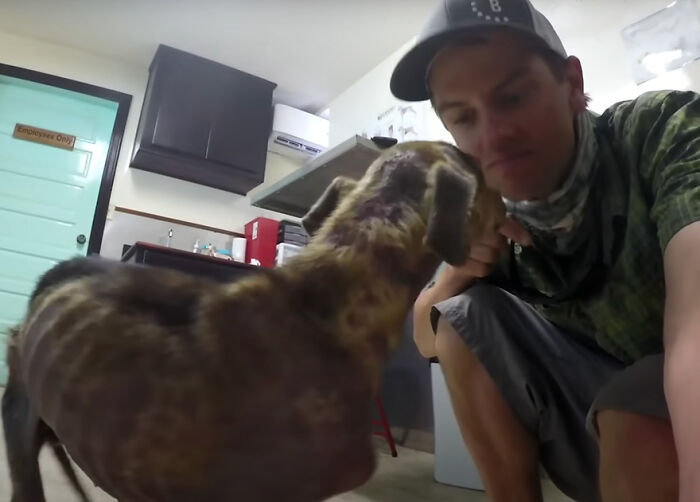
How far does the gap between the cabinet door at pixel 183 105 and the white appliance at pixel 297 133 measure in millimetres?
500

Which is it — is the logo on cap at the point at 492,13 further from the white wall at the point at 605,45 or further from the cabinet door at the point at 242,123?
the cabinet door at the point at 242,123

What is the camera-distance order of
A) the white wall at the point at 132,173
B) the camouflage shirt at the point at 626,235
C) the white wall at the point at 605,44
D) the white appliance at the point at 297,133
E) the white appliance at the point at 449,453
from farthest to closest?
1. the white appliance at the point at 297,133
2. the white wall at the point at 132,173
3. the white wall at the point at 605,44
4. the white appliance at the point at 449,453
5. the camouflage shirt at the point at 626,235

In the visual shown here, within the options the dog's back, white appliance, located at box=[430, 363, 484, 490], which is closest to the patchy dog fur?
the dog's back

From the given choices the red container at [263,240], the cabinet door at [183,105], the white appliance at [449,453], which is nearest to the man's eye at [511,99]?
the white appliance at [449,453]

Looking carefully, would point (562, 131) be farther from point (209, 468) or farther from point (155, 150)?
point (155, 150)

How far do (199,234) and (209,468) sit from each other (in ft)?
11.1

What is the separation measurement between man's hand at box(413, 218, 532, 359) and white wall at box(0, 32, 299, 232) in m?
2.80

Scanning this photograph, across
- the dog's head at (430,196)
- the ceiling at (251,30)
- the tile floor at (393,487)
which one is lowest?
the tile floor at (393,487)

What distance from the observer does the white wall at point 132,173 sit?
3627 mm

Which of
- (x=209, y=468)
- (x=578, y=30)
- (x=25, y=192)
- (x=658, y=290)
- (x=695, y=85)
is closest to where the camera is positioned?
(x=209, y=468)

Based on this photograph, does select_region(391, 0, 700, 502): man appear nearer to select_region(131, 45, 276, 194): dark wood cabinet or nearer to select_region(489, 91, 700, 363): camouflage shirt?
select_region(489, 91, 700, 363): camouflage shirt

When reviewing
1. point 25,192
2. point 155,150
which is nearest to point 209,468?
point 155,150

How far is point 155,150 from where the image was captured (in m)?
3.48

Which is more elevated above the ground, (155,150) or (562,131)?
(155,150)
